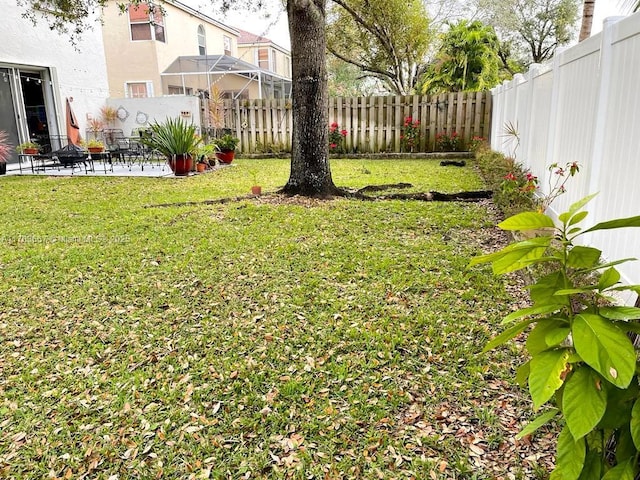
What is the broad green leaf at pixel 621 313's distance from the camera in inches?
44.0

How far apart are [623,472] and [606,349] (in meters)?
0.31

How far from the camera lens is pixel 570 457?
1.17 meters

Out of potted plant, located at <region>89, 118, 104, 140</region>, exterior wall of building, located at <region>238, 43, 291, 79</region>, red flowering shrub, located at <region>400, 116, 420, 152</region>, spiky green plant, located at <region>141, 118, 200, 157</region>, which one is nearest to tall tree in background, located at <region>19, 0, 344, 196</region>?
spiky green plant, located at <region>141, 118, 200, 157</region>

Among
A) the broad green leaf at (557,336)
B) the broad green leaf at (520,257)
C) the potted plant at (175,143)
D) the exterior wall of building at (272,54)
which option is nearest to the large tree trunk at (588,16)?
the potted plant at (175,143)

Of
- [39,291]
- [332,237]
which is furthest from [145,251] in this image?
[332,237]

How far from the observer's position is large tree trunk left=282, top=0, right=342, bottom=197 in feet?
22.7

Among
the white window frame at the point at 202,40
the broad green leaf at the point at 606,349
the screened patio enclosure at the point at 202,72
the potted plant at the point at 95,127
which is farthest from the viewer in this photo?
the white window frame at the point at 202,40

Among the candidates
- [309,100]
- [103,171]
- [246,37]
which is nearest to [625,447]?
[309,100]

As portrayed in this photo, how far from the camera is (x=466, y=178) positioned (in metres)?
9.07

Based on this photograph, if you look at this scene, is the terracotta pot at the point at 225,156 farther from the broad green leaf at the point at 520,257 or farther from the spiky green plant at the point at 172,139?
the broad green leaf at the point at 520,257

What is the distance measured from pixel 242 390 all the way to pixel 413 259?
2320 millimetres

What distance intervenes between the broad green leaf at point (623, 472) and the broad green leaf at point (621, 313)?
1.09 ft

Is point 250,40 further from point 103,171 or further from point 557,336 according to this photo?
point 557,336

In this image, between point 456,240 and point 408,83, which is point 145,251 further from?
point 408,83
